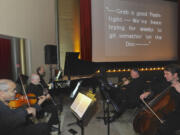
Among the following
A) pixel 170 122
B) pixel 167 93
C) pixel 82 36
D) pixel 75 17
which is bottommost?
pixel 170 122

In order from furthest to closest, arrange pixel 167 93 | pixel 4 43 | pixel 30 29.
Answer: pixel 30 29
pixel 4 43
pixel 167 93

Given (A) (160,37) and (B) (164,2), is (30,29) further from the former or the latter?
(B) (164,2)

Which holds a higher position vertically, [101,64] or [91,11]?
[91,11]

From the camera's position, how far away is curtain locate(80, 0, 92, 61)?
4953 millimetres

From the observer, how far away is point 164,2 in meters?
5.85

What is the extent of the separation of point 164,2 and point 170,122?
581cm

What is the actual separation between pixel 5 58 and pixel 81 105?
121 inches

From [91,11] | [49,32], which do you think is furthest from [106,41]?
[49,32]

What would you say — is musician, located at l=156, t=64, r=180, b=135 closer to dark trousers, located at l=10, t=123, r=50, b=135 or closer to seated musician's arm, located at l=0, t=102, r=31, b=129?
dark trousers, located at l=10, t=123, r=50, b=135

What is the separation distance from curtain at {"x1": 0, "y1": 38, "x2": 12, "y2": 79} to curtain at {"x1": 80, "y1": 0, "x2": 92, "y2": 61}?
2.43 metres

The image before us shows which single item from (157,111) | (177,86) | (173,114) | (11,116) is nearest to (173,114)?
(173,114)

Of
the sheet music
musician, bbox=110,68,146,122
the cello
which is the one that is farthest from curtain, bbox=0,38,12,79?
the cello

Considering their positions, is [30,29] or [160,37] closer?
[30,29]

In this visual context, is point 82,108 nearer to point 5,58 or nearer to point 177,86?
point 177,86
